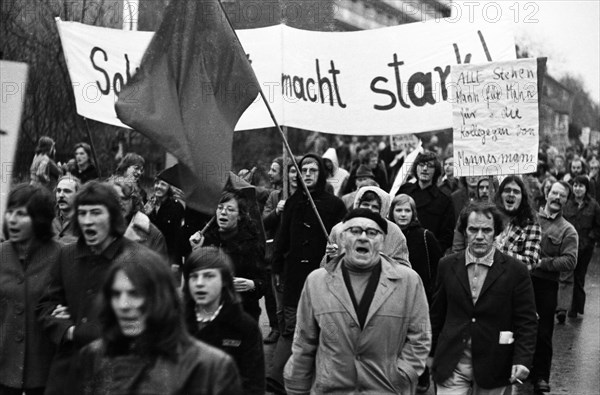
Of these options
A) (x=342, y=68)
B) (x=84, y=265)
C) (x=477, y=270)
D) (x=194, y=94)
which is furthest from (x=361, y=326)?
(x=342, y=68)

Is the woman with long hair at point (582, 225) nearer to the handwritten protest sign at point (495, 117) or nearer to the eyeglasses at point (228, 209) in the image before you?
the handwritten protest sign at point (495, 117)

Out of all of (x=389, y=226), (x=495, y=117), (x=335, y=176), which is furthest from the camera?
(x=335, y=176)

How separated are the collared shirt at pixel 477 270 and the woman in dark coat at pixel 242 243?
54.4 inches

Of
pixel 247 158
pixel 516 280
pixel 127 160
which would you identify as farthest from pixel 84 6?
pixel 516 280

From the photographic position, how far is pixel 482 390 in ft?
22.7

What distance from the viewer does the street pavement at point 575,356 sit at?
9.81 metres

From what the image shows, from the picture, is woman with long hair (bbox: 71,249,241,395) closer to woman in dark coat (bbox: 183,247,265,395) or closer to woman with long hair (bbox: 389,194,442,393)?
woman in dark coat (bbox: 183,247,265,395)

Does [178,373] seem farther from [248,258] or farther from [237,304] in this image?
Answer: [248,258]

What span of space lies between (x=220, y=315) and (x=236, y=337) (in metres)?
0.13

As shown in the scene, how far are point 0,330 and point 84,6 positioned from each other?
16.6m

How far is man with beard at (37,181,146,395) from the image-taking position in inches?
218

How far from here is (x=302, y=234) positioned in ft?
31.0

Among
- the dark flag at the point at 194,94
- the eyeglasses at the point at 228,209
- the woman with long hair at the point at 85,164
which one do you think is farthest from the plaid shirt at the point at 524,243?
the woman with long hair at the point at 85,164

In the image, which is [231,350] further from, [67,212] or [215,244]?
[67,212]
